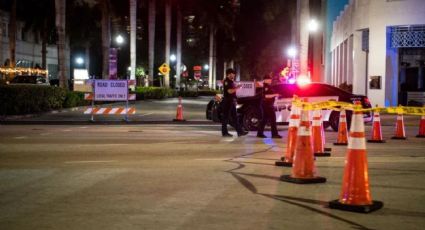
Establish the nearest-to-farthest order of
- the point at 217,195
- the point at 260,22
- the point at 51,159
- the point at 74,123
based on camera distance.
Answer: the point at 217,195 → the point at 51,159 → the point at 74,123 → the point at 260,22

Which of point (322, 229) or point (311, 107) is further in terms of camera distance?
point (311, 107)

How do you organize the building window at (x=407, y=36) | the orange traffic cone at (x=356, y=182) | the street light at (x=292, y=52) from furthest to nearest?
the street light at (x=292, y=52) < the building window at (x=407, y=36) < the orange traffic cone at (x=356, y=182)

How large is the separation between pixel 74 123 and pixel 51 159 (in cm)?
1225

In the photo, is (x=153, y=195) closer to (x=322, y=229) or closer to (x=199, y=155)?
(x=322, y=229)

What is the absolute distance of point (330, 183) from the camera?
9570 millimetres

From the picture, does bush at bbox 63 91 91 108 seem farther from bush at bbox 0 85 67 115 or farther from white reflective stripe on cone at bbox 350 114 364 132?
white reflective stripe on cone at bbox 350 114 364 132

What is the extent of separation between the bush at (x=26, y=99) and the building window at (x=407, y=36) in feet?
57.7

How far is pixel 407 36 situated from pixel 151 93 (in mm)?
21305

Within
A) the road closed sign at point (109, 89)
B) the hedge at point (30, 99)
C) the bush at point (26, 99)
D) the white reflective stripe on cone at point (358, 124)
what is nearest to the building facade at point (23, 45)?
the hedge at point (30, 99)

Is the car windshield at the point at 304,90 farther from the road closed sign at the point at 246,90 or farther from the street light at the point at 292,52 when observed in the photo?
the street light at the point at 292,52

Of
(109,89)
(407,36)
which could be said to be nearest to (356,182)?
(109,89)

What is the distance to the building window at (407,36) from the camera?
34156 millimetres

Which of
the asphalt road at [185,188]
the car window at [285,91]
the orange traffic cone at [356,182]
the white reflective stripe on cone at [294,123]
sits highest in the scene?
the car window at [285,91]

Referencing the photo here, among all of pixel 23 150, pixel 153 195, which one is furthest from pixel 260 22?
pixel 153 195
